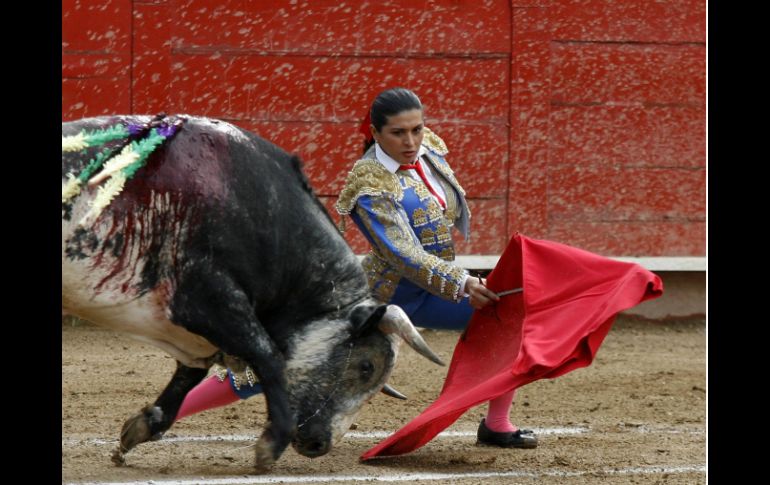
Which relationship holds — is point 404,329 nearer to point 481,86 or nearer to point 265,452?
point 265,452

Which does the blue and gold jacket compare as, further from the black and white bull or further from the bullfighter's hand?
the black and white bull

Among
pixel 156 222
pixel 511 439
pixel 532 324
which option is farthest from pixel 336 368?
pixel 511 439

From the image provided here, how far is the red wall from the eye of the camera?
7309 mm

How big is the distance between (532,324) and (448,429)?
0.96 metres

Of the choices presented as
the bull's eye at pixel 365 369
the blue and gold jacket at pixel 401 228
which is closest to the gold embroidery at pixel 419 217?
the blue and gold jacket at pixel 401 228

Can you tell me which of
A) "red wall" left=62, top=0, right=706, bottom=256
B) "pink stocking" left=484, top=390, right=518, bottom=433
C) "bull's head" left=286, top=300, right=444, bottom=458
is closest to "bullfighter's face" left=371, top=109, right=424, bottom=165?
"bull's head" left=286, top=300, right=444, bottom=458

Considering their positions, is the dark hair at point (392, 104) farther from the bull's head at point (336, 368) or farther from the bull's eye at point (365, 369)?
the bull's eye at point (365, 369)

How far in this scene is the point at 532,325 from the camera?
4.33 m

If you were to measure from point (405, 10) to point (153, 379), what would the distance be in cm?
267

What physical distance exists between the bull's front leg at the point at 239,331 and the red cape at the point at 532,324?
52 cm

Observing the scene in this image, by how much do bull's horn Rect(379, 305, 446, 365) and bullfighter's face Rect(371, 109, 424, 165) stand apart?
591 mm

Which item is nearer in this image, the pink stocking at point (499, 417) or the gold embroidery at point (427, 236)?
the gold embroidery at point (427, 236)

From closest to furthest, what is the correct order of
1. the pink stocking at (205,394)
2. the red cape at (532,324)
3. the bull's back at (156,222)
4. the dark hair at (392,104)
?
the bull's back at (156,222) → the red cape at (532,324) → the dark hair at (392,104) → the pink stocking at (205,394)

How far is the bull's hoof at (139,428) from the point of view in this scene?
14.1 feet
